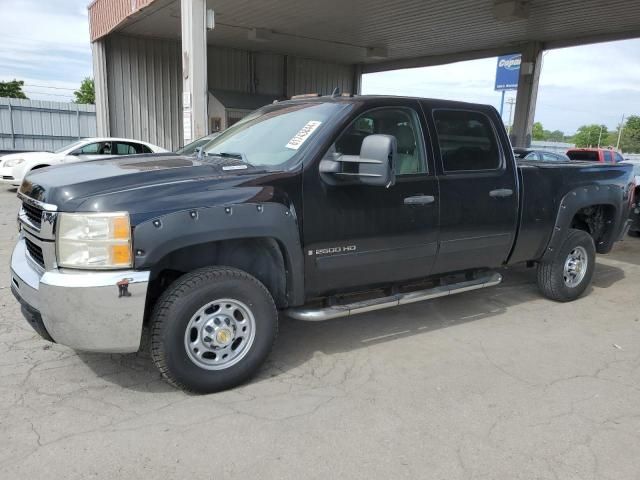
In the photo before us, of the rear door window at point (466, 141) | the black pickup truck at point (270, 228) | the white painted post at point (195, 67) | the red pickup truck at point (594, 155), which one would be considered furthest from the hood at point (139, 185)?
the red pickup truck at point (594, 155)

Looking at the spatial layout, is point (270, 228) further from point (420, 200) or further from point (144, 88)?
point (144, 88)

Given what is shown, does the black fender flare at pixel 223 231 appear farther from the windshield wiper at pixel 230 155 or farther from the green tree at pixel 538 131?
the green tree at pixel 538 131

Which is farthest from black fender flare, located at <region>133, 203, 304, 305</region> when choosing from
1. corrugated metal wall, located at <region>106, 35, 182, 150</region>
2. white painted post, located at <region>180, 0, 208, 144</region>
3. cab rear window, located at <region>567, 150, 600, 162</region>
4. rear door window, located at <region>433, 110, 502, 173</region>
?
corrugated metal wall, located at <region>106, 35, 182, 150</region>

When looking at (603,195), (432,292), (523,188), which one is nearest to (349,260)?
(432,292)

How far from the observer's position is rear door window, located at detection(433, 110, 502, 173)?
436 centimetres

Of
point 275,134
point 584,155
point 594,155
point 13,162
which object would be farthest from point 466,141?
point 584,155

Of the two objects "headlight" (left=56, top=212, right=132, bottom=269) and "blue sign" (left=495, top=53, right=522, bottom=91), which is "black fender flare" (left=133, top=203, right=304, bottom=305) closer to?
"headlight" (left=56, top=212, right=132, bottom=269)

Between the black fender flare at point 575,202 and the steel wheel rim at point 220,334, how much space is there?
3.34 metres

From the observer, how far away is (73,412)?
3.16 metres

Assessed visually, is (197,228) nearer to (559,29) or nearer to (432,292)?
(432,292)

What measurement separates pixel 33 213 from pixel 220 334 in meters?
1.42

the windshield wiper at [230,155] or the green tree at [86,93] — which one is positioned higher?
the green tree at [86,93]

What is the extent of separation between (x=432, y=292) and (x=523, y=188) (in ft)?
4.54

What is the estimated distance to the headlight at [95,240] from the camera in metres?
2.95
